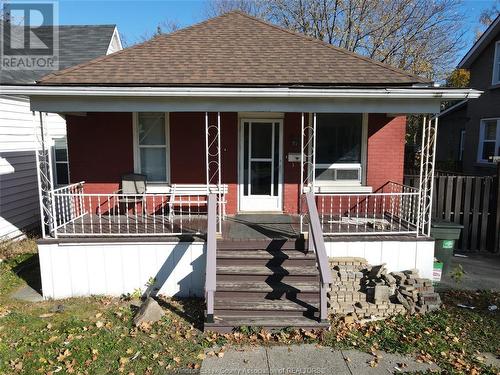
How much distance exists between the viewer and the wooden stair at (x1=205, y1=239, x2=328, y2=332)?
212 inches

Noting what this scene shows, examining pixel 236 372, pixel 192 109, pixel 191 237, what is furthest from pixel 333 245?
pixel 192 109

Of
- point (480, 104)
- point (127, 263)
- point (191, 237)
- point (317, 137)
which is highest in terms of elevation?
point (480, 104)

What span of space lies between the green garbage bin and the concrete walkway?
10.6 ft

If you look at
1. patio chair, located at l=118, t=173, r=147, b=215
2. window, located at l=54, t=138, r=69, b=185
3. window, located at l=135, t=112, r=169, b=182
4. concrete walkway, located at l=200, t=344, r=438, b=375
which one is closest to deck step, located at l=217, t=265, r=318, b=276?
concrete walkway, located at l=200, t=344, r=438, b=375

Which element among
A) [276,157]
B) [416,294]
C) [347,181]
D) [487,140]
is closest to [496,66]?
[487,140]

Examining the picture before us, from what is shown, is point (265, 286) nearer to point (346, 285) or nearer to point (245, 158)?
point (346, 285)

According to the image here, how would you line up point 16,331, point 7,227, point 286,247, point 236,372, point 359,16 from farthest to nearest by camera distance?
point 359,16, point 7,227, point 286,247, point 16,331, point 236,372

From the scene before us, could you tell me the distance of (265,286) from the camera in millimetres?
5840

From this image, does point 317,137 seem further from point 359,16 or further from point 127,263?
point 359,16

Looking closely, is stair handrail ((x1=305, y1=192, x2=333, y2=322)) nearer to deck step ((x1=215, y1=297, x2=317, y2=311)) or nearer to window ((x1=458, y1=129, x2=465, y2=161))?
deck step ((x1=215, y1=297, x2=317, y2=311))

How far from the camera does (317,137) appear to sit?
335 inches

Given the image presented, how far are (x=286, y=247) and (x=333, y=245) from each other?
889 mm

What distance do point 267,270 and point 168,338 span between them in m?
1.85

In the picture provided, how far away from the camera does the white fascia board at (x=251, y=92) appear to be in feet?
20.6
